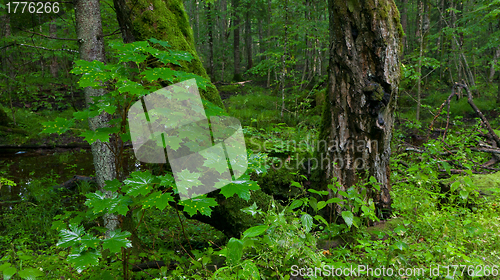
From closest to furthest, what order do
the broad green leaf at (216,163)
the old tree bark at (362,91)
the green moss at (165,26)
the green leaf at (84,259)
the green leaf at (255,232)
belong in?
the green leaf at (84,259) → the green leaf at (255,232) → the broad green leaf at (216,163) → the old tree bark at (362,91) → the green moss at (165,26)

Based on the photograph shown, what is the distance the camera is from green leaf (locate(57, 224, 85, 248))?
4.41ft

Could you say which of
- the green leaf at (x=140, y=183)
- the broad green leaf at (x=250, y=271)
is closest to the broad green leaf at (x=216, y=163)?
the green leaf at (x=140, y=183)

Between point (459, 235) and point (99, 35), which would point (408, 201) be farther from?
point (99, 35)

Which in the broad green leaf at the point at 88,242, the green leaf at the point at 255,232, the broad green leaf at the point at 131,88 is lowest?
the green leaf at the point at 255,232

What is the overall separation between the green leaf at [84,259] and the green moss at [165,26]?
1652 mm

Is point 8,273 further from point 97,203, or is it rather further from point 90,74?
point 90,74

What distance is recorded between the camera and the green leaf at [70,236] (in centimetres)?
135

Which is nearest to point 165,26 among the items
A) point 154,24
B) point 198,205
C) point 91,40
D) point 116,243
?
point 154,24

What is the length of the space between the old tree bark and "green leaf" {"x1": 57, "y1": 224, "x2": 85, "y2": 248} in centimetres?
227

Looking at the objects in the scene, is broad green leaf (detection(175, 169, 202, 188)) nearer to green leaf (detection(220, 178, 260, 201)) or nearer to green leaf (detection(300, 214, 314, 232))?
green leaf (detection(220, 178, 260, 201))

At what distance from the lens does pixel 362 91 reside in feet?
8.25

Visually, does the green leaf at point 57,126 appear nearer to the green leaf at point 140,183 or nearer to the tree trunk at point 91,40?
the green leaf at point 140,183

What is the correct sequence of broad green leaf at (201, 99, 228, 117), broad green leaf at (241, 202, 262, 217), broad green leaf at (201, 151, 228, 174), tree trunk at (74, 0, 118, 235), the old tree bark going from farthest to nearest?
tree trunk at (74, 0, 118, 235) → the old tree bark → broad green leaf at (201, 99, 228, 117) → broad green leaf at (201, 151, 228, 174) → broad green leaf at (241, 202, 262, 217)

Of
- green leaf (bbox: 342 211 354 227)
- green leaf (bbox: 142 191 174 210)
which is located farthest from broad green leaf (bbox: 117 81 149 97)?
green leaf (bbox: 342 211 354 227)
